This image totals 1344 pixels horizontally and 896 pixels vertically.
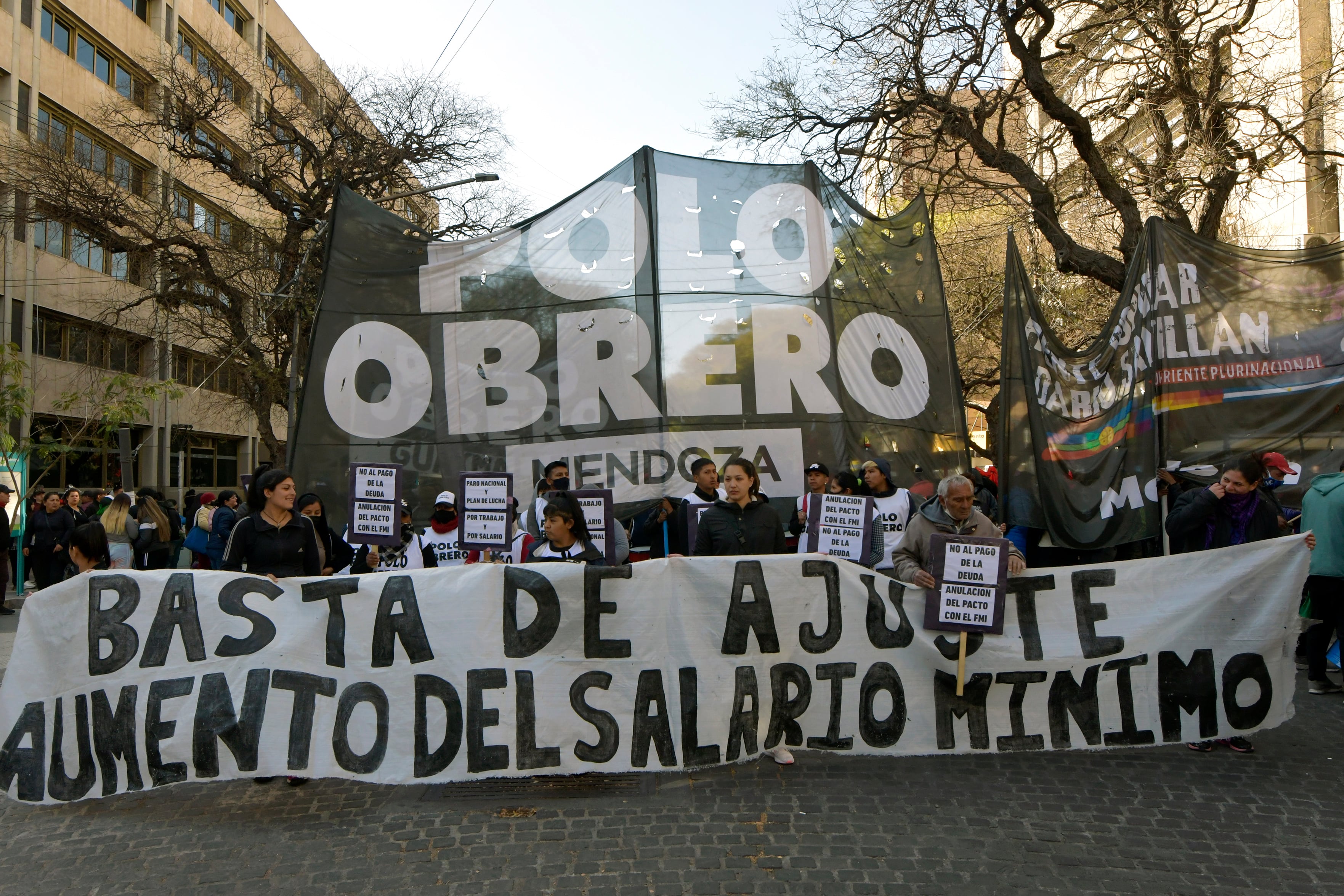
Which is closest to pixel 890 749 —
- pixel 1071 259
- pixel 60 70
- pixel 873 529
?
pixel 873 529

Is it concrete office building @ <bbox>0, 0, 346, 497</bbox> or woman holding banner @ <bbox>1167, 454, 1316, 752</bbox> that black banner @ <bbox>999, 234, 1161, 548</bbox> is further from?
concrete office building @ <bbox>0, 0, 346, 497</bbox>

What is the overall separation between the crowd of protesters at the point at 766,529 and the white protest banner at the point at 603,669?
32 cm

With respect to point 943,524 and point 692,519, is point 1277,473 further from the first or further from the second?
point 692,519

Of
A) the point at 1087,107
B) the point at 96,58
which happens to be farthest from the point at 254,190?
the point at 1087,107

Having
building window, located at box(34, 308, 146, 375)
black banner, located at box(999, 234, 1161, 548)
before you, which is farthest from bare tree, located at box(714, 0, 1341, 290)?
building window, located at box(34, 308, 146, 375)

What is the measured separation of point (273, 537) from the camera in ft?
17.5

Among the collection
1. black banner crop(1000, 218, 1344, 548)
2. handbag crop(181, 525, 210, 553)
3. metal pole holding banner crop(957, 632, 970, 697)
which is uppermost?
black banner crop(1000, 218, 1344, 548)

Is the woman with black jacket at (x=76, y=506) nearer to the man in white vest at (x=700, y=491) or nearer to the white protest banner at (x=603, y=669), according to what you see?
the white protest banner at (x=603, y=669)

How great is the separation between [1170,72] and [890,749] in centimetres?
1284

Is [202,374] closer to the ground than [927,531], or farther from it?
farther from it

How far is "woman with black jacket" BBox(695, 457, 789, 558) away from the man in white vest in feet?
2.53

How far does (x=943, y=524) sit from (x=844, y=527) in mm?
973

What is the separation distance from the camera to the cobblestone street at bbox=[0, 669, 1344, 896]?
3.88 metres

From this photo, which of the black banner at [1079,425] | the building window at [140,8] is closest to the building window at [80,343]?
the building window at [140,8]
